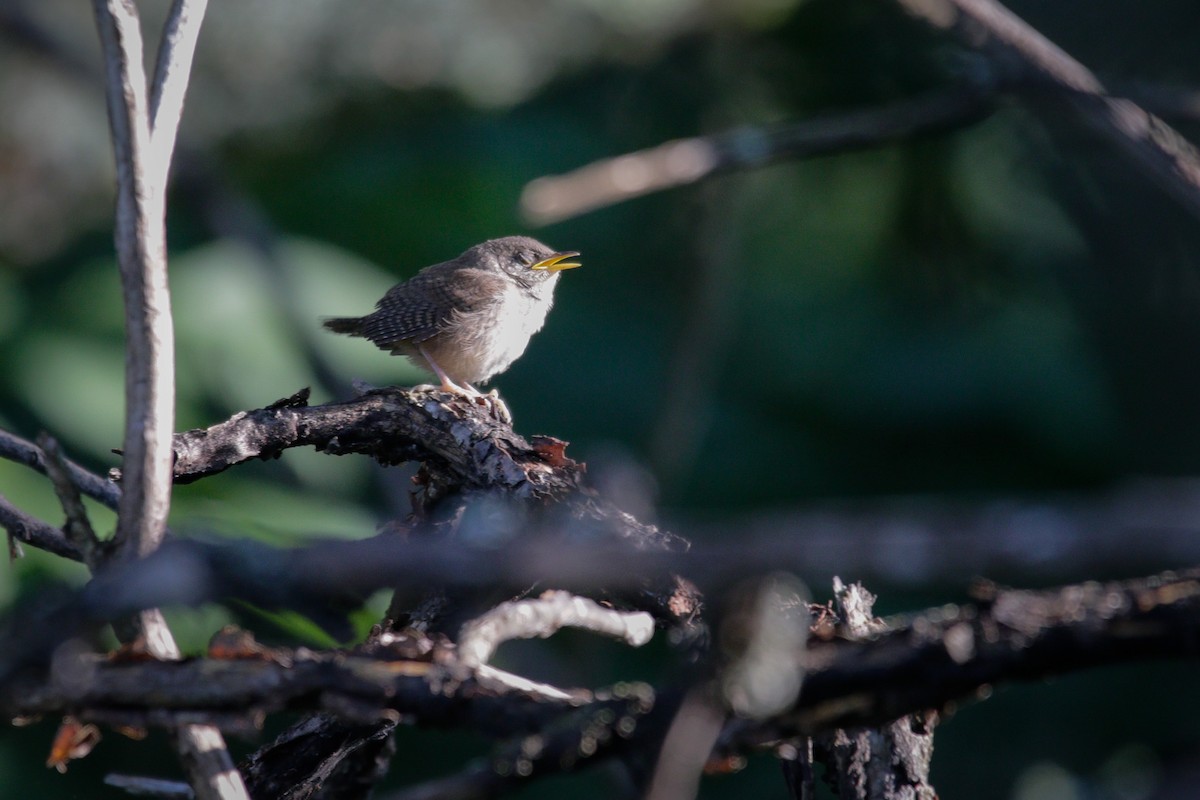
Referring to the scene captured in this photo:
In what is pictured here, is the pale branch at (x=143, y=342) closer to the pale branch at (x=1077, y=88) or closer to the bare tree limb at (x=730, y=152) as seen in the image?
the bare tree limb at (x=730, y=152)

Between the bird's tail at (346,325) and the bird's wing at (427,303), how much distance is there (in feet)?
0.16

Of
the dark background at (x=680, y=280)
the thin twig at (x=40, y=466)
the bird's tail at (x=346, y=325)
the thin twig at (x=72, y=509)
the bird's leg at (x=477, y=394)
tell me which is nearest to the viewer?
the thin twig at (x=72, y=509)

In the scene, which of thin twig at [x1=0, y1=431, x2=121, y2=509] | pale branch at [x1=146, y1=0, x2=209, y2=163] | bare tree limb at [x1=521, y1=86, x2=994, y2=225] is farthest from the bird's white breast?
pale branch at [x1=146, y1=0, x2=209, y2=163]

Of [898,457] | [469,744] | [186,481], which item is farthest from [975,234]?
[186,481]

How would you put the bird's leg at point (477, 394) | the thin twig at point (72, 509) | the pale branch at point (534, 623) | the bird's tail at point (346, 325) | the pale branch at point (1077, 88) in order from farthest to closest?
the bird's tail at point (346, 325), the bird's leg at point (477, 394), the pale branch at point (1077, 88), the pale branch at point (534, 623), the thin twig at point (72, 509)

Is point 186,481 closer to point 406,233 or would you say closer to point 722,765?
point 722,765

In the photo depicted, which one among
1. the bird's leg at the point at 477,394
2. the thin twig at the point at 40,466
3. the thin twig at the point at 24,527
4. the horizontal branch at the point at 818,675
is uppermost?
the bird's leg at the point at 477,394

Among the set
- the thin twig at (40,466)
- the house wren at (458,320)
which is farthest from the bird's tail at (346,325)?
the thin twig at (40,466)

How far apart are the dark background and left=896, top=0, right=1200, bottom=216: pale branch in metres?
3.26

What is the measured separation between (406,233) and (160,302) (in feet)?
23.9

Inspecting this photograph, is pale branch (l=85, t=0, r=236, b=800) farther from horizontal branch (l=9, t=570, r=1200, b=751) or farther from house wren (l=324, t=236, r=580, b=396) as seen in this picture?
house wren (l=324, t=236, r=580, b=396)

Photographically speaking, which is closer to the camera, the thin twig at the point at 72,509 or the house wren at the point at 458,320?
the thin twig at the point at 72,509

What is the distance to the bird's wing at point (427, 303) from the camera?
5.02m

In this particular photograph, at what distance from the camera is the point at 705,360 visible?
6906 millimetres
